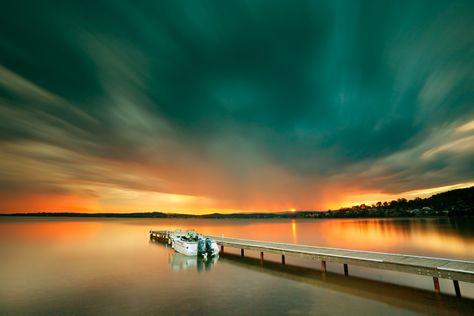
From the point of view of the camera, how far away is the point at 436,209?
156 meters

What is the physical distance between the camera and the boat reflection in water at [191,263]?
80.1 feet

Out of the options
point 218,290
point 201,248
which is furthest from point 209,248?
point 218,290

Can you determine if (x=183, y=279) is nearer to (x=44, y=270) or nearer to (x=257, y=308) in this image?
(x=257, y=308)

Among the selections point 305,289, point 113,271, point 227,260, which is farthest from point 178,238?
point 305,289

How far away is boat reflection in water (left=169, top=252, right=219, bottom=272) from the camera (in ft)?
80.1

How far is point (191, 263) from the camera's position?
26625mm

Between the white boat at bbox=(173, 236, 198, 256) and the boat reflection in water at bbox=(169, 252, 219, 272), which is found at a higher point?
the white boat at bbox=(173, 236, 198, 256)

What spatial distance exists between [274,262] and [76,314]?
17.5 m

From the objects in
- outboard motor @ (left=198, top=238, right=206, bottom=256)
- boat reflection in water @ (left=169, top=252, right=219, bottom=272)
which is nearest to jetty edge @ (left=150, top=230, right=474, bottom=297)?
boat reflection in water @ (left=169, top=252, right=219, bottom=272)

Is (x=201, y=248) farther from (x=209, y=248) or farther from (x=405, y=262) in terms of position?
(x=405, y=262)

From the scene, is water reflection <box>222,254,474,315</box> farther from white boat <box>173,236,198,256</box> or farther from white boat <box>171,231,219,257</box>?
white boat <box>173,236,198,256</box>

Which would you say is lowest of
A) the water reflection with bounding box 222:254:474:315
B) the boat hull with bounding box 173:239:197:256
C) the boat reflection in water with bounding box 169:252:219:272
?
the water reflection with bounding box 222:254:474:315

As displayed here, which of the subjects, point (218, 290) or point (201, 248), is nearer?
point (218, 290)

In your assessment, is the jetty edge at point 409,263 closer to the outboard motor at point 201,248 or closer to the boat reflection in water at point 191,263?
the boat reflection in water at point 191,263
